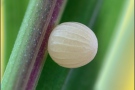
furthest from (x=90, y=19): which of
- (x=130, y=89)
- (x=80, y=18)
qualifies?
(x=130, y=89)

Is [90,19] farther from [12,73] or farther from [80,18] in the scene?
[12,73]
